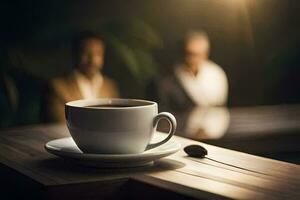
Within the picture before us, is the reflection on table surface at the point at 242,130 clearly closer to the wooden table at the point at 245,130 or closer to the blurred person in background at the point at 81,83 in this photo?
the wooden table at the point at 245,130

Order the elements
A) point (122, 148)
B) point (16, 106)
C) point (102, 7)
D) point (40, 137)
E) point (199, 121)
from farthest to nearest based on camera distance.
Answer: point (102, 7)
point (16, 106)
point (199, 121)
point (40, 137)
point (122, 148)

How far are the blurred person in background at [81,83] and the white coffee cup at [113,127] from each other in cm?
218

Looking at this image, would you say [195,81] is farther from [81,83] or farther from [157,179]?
[157,179]

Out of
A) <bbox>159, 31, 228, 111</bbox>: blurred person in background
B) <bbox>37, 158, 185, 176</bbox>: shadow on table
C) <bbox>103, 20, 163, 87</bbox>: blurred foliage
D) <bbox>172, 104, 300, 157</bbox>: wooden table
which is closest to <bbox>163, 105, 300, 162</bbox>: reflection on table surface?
<bbox>172, 104, 300, 157</bbox>: wooden table

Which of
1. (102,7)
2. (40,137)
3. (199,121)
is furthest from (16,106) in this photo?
(40,137)

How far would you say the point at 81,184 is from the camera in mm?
812

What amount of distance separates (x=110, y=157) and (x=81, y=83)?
235 centimetres

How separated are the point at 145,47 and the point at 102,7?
352 millimetres

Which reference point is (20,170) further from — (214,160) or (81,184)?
(214,160)

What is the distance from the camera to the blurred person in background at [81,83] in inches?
123

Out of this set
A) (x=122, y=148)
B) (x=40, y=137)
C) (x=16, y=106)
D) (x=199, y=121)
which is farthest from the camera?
(x=16, y=106)

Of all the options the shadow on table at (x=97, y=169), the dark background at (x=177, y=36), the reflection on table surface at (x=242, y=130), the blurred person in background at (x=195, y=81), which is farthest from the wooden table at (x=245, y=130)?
the dark background at (x=177, y=36)

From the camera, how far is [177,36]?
354 cm

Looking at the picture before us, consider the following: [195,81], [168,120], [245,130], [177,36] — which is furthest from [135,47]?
[168,120]
